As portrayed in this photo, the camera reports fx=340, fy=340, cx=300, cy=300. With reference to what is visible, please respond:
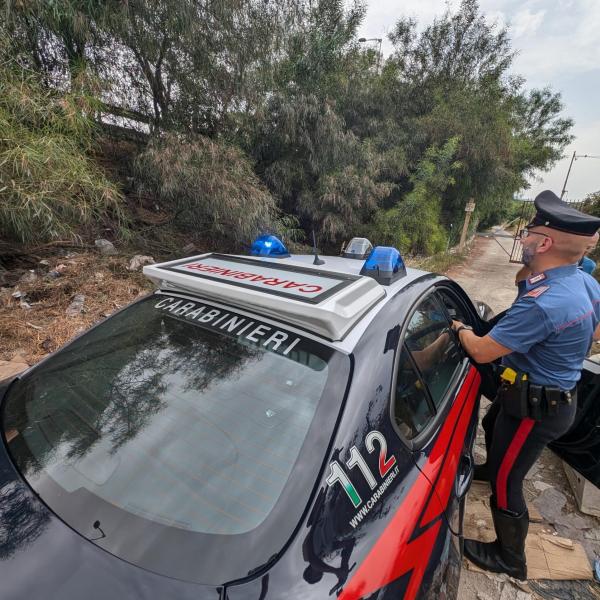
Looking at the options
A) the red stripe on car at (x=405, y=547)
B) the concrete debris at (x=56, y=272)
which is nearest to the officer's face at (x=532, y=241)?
the red stripe on car at (x=405, y=547)

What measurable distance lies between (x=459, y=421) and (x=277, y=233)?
5211mm

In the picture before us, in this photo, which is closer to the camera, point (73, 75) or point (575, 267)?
point (575, 267)

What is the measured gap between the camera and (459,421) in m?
1.51

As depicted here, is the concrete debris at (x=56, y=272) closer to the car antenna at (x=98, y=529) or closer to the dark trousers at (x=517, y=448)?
the car antenna at (x=98, y=529)

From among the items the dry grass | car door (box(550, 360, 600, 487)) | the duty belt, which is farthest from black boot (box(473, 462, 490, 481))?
the dry grass

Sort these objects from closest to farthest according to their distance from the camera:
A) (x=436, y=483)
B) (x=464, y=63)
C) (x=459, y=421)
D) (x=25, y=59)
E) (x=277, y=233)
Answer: (x=436, y=483) → (x=459, y=421) → (x=25, y=59) → (x=277, y=233) → (x=464, y=63)

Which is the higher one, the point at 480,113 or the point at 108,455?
the point at 480,113

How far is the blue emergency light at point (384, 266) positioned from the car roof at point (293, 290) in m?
0.03

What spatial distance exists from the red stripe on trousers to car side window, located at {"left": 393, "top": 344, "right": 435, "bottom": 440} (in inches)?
22.7

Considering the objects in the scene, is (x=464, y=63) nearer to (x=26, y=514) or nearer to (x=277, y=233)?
(x=277, y=233)

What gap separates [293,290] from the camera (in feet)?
3.85

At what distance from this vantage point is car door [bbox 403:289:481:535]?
118 centimetres

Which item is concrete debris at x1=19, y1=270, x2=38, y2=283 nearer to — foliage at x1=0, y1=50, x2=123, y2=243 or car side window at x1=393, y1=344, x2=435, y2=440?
foliage at x1=0, y1=50, x2=123, y2=243

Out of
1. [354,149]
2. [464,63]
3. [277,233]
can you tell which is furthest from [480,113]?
[277,233]
